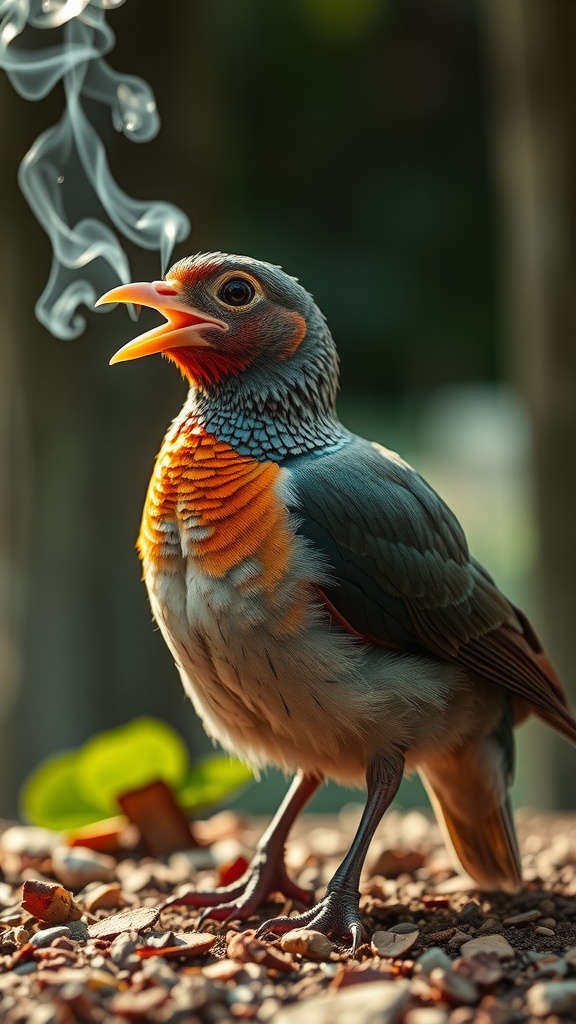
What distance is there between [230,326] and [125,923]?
179cm

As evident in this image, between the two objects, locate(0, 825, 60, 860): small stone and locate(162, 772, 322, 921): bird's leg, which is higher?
locate(162, 772, 322, 921): bird's leg

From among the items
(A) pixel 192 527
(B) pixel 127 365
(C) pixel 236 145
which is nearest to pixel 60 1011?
(A) pixel 192 527

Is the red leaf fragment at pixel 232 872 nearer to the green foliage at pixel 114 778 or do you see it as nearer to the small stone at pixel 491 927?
the green foliage at pixel 114 778

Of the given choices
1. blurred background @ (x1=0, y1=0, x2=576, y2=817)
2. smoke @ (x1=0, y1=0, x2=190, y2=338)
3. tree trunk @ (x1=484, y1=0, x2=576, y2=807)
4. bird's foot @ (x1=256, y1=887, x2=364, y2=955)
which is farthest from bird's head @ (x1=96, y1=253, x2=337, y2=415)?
tree trunk @ (x1=484, y1=0, x2=576, y2=807)

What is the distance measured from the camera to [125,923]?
299cm

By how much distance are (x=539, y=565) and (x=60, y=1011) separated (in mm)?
5065

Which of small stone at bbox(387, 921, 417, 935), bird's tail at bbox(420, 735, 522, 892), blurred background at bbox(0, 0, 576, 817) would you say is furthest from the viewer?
blurred background at bbox(0, 0, 576, 817)

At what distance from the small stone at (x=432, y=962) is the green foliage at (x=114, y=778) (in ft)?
6.46

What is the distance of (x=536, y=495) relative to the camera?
6785mm

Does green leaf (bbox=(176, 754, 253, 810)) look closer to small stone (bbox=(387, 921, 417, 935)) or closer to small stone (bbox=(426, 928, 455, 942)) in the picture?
small stone (bbox=(387, 921, 417, 935))

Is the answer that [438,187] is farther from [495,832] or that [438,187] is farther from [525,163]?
[495,832]

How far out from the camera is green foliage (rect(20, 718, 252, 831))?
4430mm

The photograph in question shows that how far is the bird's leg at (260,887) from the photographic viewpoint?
3361 mm

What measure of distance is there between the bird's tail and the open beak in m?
1.62
